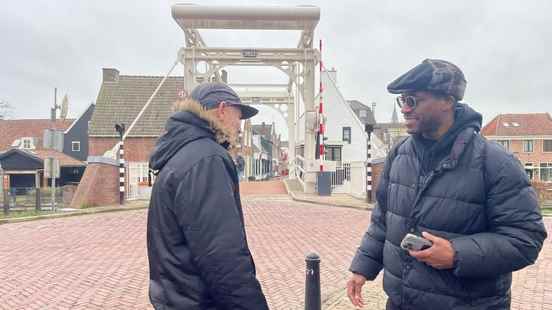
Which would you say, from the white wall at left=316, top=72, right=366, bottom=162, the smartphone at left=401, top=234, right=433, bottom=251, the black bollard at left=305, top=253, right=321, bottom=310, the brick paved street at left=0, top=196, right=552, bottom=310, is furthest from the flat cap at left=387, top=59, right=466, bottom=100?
the white wall at left=316, top=72, right=366, bottom=162

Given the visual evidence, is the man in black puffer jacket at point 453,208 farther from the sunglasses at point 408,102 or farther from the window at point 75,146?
the window at point 75,146

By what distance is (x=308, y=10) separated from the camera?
13695 millimetres

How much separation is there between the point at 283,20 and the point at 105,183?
746cm

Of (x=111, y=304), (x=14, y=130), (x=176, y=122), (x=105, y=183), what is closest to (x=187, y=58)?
(x=105, y=183)

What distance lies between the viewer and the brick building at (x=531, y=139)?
43.2 meters

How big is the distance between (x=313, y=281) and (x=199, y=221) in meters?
1.79

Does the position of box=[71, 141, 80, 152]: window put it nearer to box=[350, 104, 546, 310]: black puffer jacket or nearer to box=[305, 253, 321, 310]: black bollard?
box=[305, 253, 321, 310]: black bollard

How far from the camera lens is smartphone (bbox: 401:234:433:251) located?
5.69 feet

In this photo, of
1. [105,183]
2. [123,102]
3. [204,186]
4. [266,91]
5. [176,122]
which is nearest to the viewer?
[204,186]

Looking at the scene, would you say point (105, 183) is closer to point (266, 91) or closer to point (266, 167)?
point (266, 91)

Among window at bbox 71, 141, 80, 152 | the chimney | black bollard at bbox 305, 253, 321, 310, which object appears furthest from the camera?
window at bbox 71, 141, 80, 152

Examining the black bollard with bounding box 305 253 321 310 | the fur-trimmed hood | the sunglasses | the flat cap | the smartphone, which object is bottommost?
the black bollard with bounding box 305 253 321 310

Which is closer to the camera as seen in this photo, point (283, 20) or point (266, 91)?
point (283, 20)

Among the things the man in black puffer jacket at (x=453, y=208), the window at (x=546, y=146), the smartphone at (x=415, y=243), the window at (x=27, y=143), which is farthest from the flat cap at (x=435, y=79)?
the window at (x=546, y=146)
